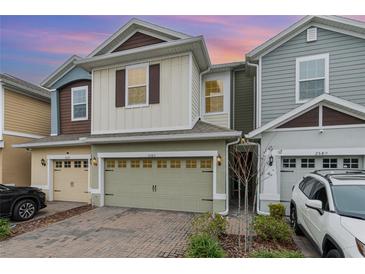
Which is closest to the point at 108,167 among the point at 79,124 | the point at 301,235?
the point at 79,124

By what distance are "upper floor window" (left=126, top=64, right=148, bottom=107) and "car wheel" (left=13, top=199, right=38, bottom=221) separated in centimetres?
502

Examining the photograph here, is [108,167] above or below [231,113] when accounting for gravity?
below

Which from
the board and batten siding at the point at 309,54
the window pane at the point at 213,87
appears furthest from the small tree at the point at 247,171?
the window pane at the point at 213,87

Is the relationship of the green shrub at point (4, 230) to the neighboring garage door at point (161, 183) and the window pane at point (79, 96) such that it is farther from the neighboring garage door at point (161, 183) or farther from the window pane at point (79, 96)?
the window pane at point (79, 96)

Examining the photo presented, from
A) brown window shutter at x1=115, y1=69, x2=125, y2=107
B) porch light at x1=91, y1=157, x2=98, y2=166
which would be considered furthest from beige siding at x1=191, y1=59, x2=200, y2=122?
porch light at x1=91, y1=157, x2=98, y2=166

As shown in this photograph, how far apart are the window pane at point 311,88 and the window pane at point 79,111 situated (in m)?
9.69

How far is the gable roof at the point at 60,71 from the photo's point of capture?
11.0 m

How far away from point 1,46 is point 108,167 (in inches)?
247

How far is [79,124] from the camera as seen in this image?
11070 millimetres

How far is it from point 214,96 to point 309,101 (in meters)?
4.26

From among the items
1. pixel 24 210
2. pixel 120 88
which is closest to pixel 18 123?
pixel 24 210

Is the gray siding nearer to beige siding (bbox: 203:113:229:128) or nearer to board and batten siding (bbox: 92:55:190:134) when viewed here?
beige siding (bbox: 203:113:229:128)

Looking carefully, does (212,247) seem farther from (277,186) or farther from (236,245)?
(277,186)

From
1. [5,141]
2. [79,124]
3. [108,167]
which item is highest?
[79,124]
